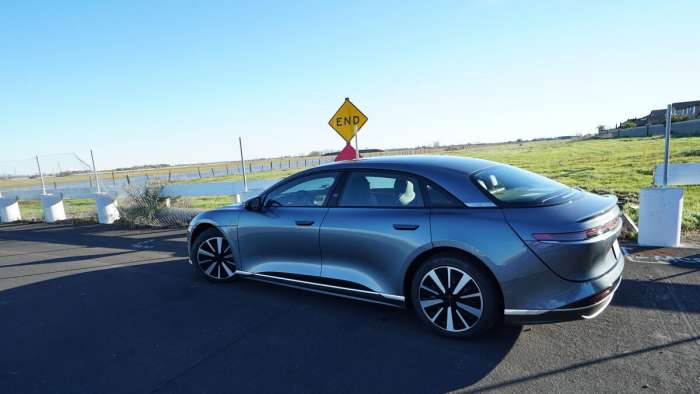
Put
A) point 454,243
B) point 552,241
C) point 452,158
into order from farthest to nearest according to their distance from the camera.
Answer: point 452,158
point 454,243
point 552,241

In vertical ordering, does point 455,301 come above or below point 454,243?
below

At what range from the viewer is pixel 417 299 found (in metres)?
3.45

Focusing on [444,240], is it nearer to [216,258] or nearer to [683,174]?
[216,258]

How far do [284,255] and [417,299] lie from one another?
158 cm

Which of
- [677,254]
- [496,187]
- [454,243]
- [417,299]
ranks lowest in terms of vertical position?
[677,254]

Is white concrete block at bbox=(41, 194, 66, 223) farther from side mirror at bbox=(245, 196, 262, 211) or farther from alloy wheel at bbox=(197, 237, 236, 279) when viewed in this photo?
side mirror at bbox=(245, 196, 262, 211)

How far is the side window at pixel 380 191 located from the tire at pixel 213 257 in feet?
6.10

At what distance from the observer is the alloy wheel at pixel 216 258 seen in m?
4.97

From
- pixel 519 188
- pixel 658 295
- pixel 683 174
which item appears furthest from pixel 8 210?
pixel 683 174

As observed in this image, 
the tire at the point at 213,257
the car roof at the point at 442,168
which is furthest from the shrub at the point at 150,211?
the car roof at the point at 442,168

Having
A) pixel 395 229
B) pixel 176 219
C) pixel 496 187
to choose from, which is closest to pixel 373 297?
pixel 395 229

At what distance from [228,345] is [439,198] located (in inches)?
87.5

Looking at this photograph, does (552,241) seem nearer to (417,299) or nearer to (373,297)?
(417,299)

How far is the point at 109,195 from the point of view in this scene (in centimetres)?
1055
